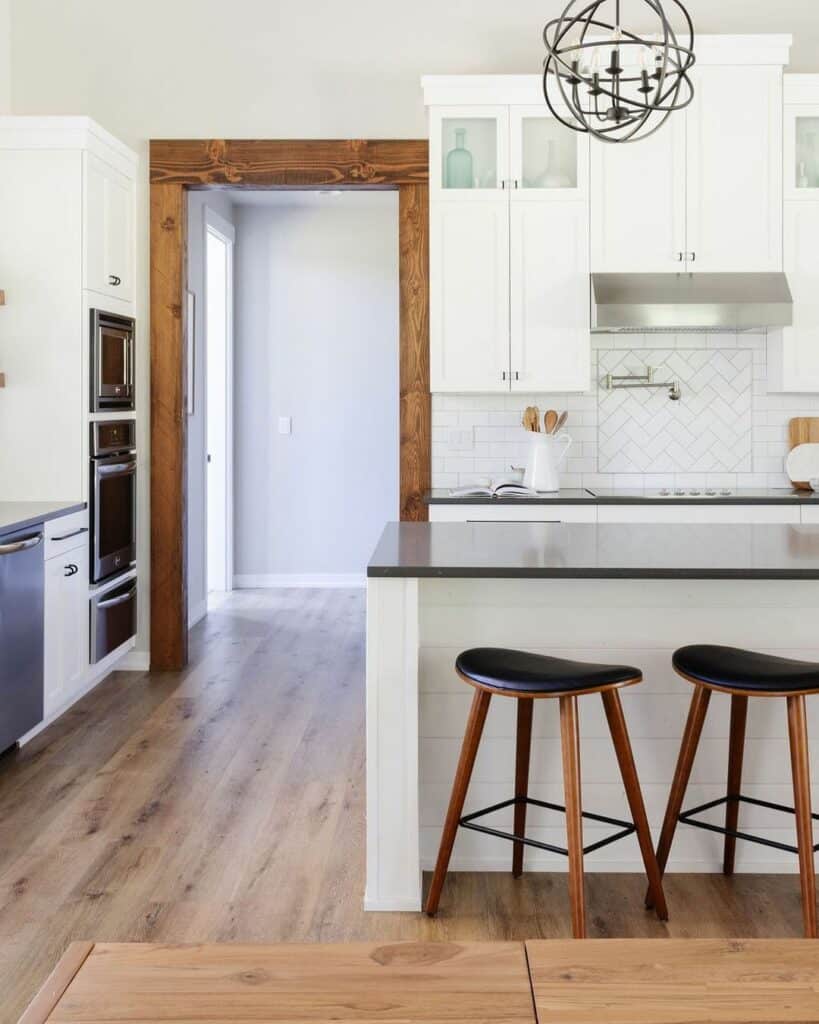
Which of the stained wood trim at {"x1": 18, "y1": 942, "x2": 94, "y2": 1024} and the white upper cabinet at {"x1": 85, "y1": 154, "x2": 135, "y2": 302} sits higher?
the white upper cabinet at {"x1": 85, "y1": 154, "x2": 135, "y2": 302}

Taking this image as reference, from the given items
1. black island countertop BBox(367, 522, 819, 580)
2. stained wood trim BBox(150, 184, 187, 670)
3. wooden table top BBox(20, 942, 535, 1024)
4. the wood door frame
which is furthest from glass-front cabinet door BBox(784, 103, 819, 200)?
wooden table top BBox(20, 942, 535, 1024)

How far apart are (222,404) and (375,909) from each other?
5243 millimetres

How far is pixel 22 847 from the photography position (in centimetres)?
300

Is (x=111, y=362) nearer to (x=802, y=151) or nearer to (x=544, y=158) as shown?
(x=544, y=158)

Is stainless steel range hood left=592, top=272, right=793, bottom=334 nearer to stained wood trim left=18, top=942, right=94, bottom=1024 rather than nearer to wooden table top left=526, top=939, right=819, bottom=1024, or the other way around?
wooden table top left=526, top=939, right=819, bottom=1024

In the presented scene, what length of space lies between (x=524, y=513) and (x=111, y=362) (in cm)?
189

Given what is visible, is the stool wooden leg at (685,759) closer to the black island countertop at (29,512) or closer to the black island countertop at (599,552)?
the black island countertop at (599,552)

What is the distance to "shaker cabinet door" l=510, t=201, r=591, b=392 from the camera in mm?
4695

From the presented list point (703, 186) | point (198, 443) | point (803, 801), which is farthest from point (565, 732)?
point (198, 443)

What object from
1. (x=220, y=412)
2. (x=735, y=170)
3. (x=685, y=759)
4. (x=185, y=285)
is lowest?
Result: (x=685, y=759)

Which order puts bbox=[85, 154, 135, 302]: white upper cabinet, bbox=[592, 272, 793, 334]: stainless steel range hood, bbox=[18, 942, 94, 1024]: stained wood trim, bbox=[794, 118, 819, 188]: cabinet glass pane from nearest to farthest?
bbox=[18, 942, 94, 1024]: stained wood trim < bbox=[85, 154, 135, 302]: white upper cabinet < bbox=[592, 272, 793, 334]: stainless steel range hood < bbox=[794, 118, 819, 188]: cabinet glass pane

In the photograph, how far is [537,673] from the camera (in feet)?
7.78

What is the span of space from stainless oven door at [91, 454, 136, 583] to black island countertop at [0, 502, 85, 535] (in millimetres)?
161

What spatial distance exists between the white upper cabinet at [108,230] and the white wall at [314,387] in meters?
2.61
